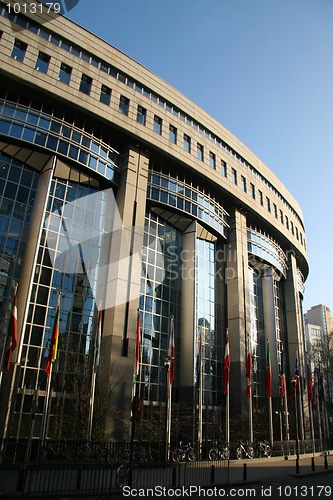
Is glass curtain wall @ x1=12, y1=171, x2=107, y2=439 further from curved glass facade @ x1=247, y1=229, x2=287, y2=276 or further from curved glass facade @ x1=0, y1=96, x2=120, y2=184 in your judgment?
curved glass facade @ x1=247, y1=229, x2=287, y2=276

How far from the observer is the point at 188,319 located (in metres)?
37.9

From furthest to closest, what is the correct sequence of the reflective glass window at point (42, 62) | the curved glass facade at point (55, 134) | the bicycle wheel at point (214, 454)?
the reflective glass window at point (42, 62) < the curved glass facade at point (55, 134) < the bicycle wheel at point (214, 454)

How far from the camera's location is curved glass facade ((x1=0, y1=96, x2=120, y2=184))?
29734 millimetres

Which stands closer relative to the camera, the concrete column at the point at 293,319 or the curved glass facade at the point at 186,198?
the curved glass facade at the point at 186,198

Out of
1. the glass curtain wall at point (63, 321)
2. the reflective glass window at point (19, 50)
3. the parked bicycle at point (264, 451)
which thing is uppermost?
the reflective glass window at point (19, 50)

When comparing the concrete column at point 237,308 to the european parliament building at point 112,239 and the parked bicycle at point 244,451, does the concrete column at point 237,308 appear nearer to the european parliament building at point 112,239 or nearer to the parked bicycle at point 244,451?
the european parliament building at point 112,239

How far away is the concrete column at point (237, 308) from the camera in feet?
128

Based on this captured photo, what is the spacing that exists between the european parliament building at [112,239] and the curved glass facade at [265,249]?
2776mm

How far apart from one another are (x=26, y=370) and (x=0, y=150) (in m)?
17.2

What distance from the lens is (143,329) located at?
111 ft

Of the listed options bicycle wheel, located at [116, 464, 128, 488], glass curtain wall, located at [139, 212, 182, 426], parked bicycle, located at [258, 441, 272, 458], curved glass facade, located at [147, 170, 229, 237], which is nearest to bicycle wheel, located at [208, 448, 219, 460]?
parked bicycle, located at [258, 441, 272, 458]

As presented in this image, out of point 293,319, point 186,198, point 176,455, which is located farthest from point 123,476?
point 293,319

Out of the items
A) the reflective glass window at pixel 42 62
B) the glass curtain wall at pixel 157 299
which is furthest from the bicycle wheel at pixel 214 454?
the reflective glass window at pixel 42 62

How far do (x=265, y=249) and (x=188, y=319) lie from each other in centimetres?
1896
